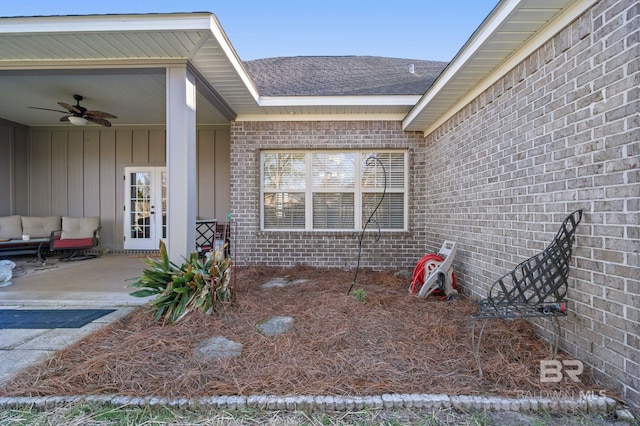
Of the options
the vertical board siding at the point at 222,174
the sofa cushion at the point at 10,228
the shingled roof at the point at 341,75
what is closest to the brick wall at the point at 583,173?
the shingled roof at the point at 341,75

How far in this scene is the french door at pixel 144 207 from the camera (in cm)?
766

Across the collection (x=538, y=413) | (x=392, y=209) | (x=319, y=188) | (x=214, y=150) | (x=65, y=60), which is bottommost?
(x=538, y=413)

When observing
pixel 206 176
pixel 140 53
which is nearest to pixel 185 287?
pixel 140 53

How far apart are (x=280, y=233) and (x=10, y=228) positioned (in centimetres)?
612

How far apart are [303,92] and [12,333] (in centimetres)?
490

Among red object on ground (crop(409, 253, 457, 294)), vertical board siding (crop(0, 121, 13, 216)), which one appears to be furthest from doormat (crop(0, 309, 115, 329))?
vertical board siding (crop(0, 121, 13, 216))

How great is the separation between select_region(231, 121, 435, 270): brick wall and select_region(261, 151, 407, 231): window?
194 mm

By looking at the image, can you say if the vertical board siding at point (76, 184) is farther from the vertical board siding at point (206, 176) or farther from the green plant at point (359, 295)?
the green plant at point (359, 295)

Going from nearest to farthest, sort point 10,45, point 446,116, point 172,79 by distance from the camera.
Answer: point 10,45, point 172,79, point 446,116

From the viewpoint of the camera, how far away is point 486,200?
3.76 meters

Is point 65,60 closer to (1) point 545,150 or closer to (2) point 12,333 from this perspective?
(2) point 12,333

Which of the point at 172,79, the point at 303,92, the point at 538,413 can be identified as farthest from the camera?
the point at 303,92

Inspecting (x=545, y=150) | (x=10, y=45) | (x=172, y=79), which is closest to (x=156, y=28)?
(x=172, y=79)

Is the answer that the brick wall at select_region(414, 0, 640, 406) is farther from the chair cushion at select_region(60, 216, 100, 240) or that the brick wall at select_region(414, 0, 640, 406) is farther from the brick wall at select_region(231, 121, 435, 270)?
the chair cushion at select_region(60, 216, 100, 240)
